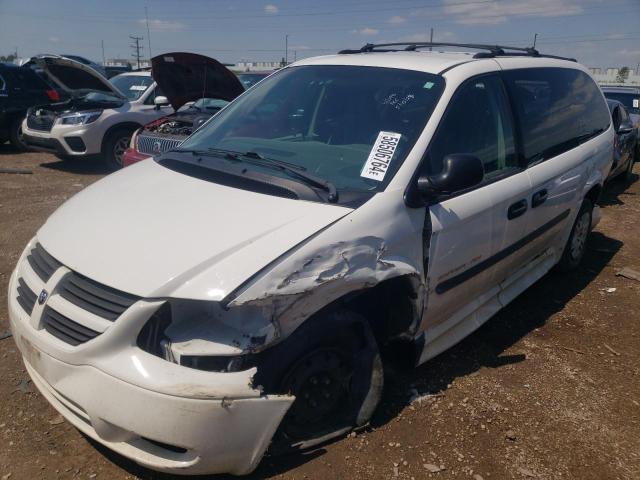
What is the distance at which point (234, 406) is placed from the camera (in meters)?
2.00

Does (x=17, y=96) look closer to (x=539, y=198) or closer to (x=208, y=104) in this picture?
(x=208, y=104)

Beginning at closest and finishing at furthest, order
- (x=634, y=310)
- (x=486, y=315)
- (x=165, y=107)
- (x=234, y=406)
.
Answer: (x=234, y=406)
(x=486, y=315)
(x=634, y=310)
(x=165, y=107)

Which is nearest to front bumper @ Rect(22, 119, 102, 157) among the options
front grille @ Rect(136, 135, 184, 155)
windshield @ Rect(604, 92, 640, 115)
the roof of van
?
front grille @ Rect(136, 135, 184, 155)

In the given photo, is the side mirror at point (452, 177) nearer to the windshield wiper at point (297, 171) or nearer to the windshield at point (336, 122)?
the windshield at point (336, 122)

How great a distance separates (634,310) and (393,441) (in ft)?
9.07

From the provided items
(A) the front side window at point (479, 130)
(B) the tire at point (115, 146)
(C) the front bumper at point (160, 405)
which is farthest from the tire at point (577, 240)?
(B) the tire at point (115, 146)

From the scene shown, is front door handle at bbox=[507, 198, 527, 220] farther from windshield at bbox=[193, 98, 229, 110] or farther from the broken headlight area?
windshield at bbox=[193, 98, 229, 110]

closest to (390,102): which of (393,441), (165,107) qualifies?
(393,441)

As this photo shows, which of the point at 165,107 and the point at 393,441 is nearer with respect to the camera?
the point at 393,441

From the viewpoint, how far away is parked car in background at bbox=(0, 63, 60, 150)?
415 inches

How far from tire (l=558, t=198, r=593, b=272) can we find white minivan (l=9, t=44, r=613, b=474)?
108cm

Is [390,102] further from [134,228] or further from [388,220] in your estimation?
[134,228]

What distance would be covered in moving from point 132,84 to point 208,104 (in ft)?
8.45

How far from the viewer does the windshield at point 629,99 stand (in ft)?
35.2
